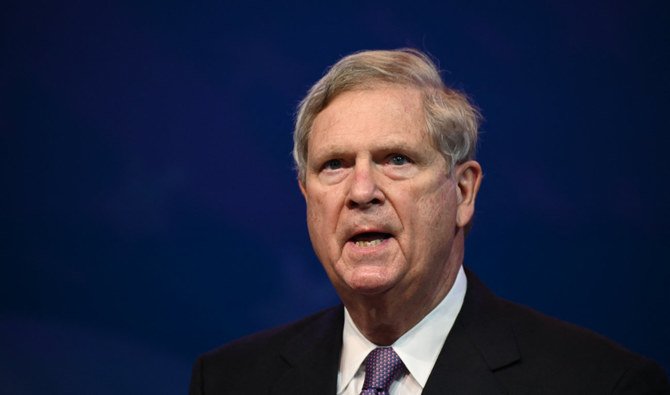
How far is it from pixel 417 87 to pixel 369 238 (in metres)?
0.48

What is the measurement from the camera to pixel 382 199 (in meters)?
2.40

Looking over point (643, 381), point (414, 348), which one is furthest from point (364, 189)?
point (643, 381)

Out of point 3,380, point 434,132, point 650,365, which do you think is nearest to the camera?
point 650,365

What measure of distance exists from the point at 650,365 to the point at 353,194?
93 centimetres

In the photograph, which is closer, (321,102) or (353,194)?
(353,194)

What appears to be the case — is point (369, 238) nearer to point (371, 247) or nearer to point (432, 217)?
point (371, 247)

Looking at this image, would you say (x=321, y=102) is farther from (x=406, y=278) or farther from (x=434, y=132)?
(x=406, y=278)

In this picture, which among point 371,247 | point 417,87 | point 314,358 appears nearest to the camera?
point 371,247

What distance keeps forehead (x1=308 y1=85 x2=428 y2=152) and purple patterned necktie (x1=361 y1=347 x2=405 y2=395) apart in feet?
2.02

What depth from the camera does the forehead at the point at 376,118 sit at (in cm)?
244

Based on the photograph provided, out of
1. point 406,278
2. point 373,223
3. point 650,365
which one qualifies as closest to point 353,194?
point 373,223

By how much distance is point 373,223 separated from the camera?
2.38 m

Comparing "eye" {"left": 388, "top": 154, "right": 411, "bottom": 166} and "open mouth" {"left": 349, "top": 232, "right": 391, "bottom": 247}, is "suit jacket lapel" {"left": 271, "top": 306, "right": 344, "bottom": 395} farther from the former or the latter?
"eye" {"left": 388, "top": 154, "right": 411, "bottom": 166}

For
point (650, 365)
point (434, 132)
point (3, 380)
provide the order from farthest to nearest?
point (3, 380), point (434, 132), point (650, 365)
